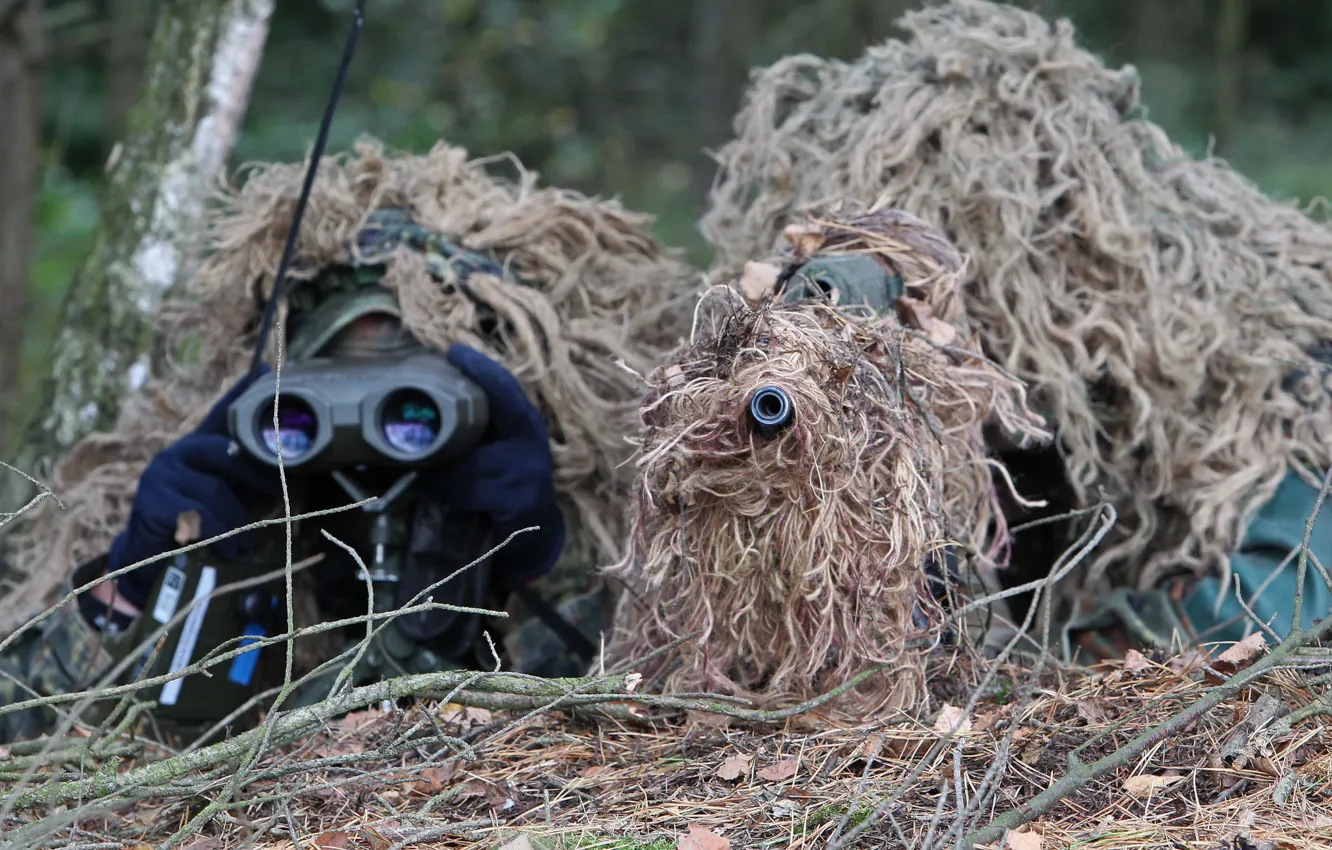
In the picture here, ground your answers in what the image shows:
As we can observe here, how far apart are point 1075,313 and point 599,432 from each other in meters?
0.98

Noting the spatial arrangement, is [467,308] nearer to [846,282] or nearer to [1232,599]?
[846,282]

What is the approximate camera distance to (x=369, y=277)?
2.84m

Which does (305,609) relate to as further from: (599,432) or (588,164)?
(588,164)

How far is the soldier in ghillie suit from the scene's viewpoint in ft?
8.48

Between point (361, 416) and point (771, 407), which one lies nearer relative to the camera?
point (771, 407)

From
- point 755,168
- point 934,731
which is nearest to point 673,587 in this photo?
point 934,731

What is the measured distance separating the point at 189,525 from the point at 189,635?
20cm

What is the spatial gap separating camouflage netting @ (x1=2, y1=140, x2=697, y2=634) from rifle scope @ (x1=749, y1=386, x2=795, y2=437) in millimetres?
1052

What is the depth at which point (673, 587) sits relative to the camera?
191 centimetres

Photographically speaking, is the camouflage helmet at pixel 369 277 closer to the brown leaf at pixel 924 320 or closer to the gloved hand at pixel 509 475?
the gloved hand at pixel 509 475

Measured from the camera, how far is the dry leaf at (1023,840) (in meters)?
1.53

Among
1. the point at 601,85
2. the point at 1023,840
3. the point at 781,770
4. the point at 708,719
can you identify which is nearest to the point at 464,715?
the point at 708,719

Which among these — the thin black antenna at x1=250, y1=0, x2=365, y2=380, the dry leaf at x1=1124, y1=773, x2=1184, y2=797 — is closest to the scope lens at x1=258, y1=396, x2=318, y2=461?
the thin black antenna at x1=250, y1=0, x2=365, y2=380

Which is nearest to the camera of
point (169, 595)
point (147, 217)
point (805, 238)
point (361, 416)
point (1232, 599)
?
point (805, 238)
